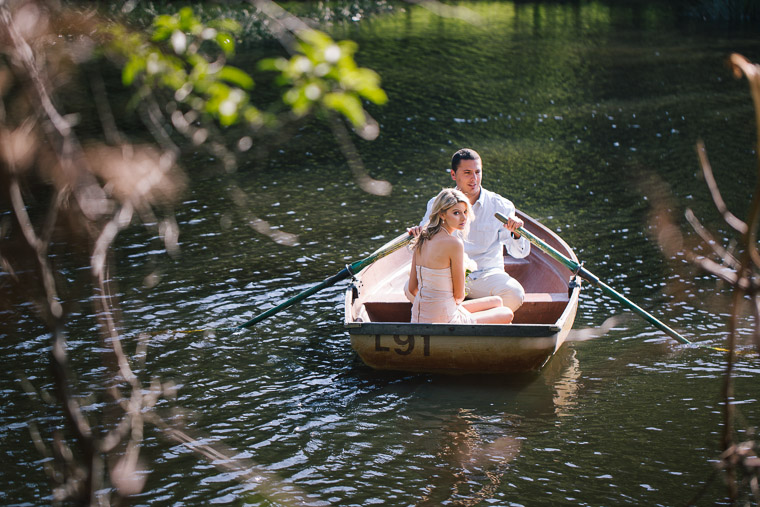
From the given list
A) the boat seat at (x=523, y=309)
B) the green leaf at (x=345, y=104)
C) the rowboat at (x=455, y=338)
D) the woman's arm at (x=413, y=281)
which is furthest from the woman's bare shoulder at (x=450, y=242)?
the green leaf at (x=345, y=104)

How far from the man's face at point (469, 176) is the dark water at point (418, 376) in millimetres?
1509

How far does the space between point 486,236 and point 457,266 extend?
1128 millimetres

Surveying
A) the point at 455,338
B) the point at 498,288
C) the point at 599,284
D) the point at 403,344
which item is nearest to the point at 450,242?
the point at 455,338

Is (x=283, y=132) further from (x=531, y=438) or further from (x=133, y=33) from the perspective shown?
(x=133, y=33)

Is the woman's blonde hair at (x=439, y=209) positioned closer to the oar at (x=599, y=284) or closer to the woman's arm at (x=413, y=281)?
the woman's arm at (x=413, y=281)

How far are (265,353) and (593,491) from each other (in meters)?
2.95

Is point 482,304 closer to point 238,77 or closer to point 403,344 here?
point 403,344

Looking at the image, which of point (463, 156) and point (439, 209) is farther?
point (463, 156)

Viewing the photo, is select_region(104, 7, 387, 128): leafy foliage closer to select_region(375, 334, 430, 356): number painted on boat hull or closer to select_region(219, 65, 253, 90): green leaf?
select_region(219, 65, 253, 90): green leaf

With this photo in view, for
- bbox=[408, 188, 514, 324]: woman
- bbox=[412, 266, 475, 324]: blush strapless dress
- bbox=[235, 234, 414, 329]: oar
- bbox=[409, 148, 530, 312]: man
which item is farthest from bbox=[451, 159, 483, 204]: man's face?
bbox=[412, 266, 475, 324]: blush strapless dress

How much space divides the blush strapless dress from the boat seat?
1.91ft

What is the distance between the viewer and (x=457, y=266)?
5.98 metres

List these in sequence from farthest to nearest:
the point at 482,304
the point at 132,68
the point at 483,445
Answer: the point at 482,304 < the point at 483,445 < the point at 132,68

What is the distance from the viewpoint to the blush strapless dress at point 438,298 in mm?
6008
